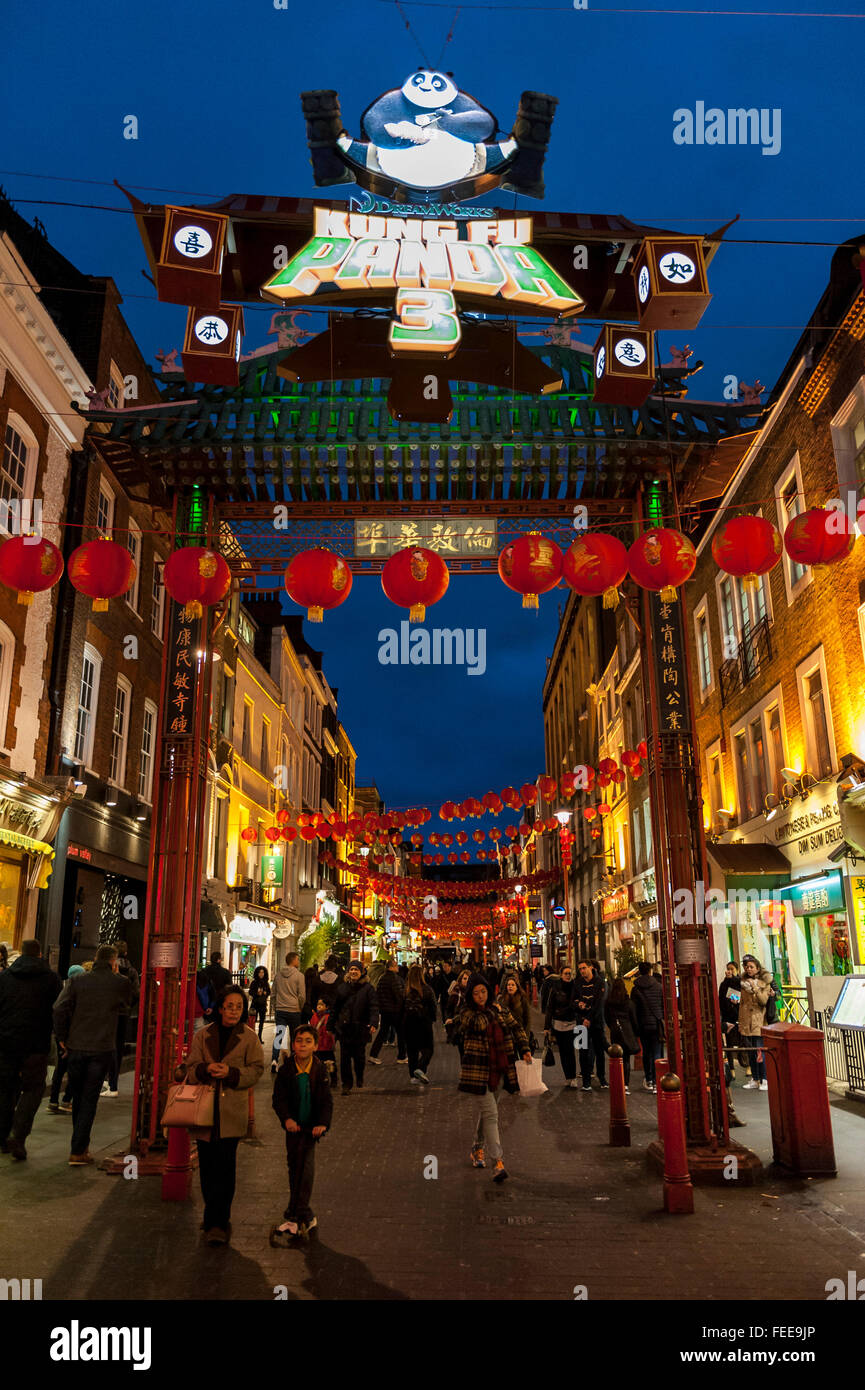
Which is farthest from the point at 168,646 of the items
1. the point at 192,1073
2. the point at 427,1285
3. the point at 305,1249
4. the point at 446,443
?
the point at 427,1285

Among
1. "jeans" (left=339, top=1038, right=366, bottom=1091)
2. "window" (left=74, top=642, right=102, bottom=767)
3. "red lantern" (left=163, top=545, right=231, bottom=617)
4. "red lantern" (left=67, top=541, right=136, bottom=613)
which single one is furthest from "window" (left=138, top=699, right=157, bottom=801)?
"red lantern" (left=67, top=541, right=136, bottom=613)

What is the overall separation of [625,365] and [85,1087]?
28.2 feet

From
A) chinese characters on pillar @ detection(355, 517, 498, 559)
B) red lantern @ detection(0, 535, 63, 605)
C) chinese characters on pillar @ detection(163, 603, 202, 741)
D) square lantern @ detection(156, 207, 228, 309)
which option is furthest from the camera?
chinese characters on pillar @ detection(355, 517, 498, 559)

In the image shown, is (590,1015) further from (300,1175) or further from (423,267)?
(423,267)

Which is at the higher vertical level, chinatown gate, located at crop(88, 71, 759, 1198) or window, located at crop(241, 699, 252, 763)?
window, located at crop(241, 699, 252, 763)

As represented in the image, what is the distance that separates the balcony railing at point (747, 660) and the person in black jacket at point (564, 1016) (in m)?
8.63

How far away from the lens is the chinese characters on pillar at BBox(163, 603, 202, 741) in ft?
33.4

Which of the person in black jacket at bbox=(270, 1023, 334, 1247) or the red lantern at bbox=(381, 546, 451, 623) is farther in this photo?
the red lantern at bbox=(381, 546, 451, 623)

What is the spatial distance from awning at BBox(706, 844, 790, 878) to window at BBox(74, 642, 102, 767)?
482 inches

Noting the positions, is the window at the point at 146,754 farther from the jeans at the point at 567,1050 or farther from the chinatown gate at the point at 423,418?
the chinatown gate at the point at 423,418

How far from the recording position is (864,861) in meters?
15.1

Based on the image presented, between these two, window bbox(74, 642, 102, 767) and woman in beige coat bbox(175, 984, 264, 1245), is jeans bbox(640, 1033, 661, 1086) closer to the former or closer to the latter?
woman in beige coat bbox(175, 984, 264, 1245)

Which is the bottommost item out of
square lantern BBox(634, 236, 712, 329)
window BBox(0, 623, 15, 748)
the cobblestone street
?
the cobblestone street

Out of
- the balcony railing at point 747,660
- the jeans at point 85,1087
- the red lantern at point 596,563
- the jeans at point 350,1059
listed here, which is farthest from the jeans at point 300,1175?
the balcony railing at point 747,660
